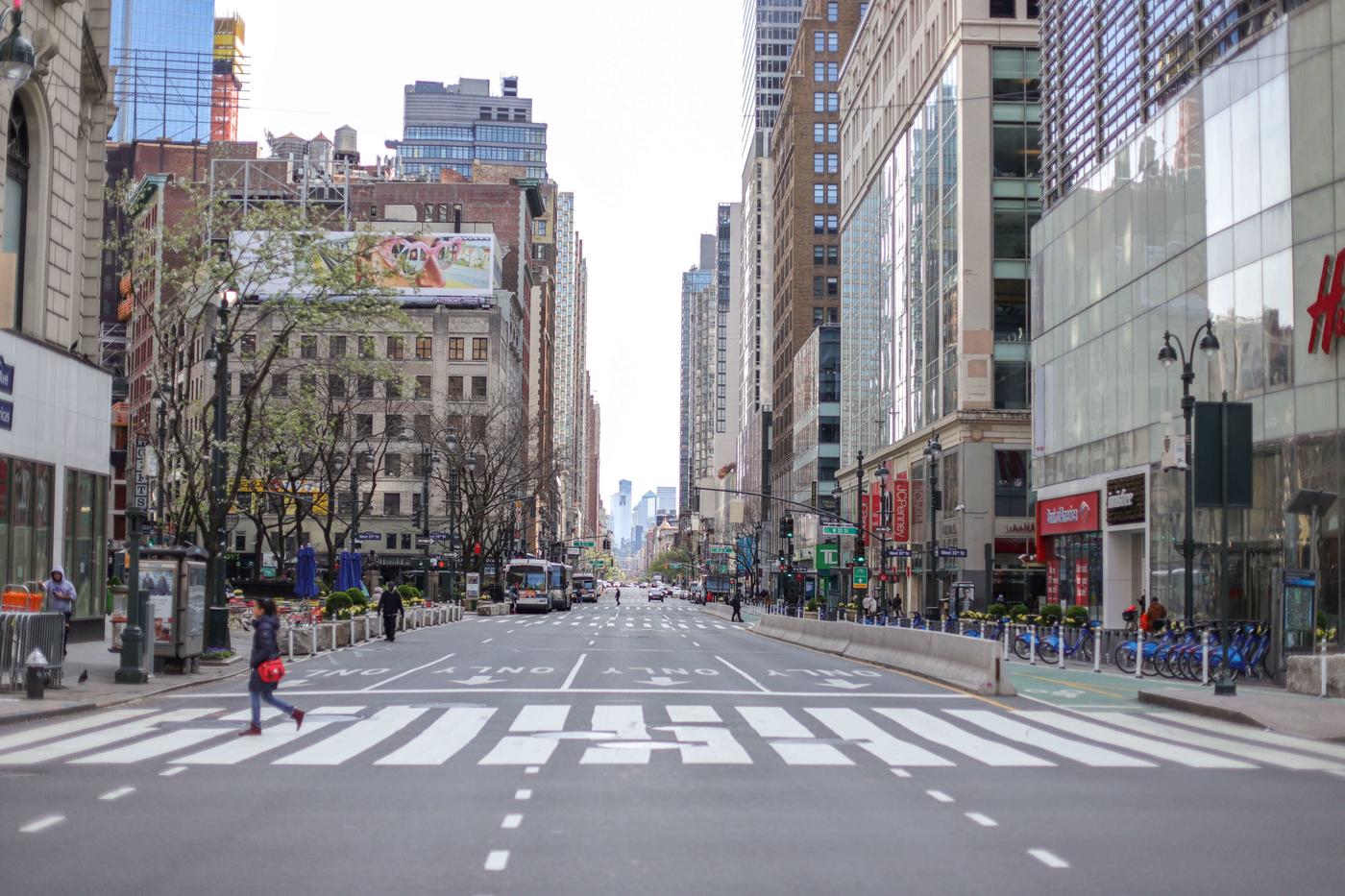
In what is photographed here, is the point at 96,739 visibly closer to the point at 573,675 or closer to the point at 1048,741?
the point at 1048,741

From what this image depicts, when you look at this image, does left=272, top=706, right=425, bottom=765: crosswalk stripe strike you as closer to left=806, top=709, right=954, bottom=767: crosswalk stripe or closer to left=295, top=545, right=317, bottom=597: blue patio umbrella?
left=806, top=709, right=954, bottom=767: crosswalk stripe

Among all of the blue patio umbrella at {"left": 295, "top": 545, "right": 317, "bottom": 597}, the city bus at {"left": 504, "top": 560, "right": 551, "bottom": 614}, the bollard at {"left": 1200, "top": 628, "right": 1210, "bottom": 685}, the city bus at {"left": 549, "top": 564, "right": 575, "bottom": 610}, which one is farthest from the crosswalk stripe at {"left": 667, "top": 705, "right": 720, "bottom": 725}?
the city bus at {"left": 549, "top": 564, "right": 575, "bottom": 610}

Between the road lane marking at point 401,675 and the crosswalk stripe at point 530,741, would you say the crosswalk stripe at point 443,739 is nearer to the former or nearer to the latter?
the crosswalk stripe at point 530,741

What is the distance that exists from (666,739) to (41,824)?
7.77 metres

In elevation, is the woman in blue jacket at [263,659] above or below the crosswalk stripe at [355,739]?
above

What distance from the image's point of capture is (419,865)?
29.5ft

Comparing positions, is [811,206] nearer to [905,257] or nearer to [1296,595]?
[905,257]

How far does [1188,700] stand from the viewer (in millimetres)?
21453

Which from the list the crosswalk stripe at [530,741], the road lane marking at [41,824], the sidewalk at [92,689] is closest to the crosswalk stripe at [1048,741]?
the crosswalk stripe at [530,741]

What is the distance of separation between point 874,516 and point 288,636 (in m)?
49.2

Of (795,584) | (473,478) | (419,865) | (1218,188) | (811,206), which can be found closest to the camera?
(419,865)

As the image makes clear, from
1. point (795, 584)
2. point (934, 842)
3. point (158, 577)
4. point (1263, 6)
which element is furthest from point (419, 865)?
point (795, 584)

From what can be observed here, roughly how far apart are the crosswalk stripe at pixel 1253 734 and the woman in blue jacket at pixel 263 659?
11.8 m

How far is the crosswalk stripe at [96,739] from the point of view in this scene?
46.8 feet
